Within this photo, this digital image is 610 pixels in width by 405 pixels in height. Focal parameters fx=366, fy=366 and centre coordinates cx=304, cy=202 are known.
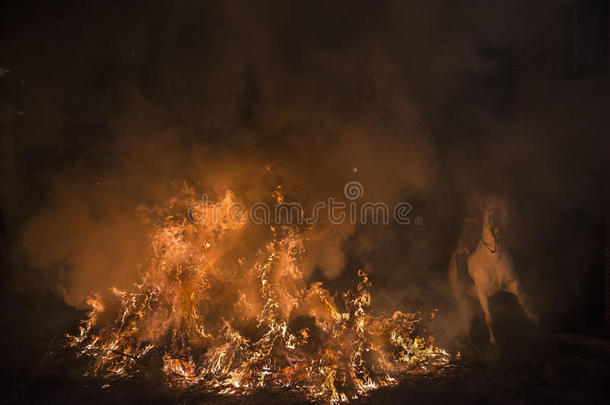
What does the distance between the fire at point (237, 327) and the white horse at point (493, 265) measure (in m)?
1.09

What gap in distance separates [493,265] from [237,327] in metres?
3.92

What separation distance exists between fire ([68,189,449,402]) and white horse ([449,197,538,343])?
42.7 inches

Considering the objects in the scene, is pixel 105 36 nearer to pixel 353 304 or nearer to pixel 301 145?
pixel 301 145

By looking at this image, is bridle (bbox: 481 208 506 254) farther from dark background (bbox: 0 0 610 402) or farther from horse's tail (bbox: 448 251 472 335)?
dark background (bbox: 0 0 610 402)

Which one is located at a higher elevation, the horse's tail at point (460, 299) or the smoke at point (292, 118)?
the smoke at point (292, 118)

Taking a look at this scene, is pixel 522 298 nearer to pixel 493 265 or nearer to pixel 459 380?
pixel 493 265

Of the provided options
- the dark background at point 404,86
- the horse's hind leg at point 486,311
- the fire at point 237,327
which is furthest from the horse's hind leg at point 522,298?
the fire at point 237,327

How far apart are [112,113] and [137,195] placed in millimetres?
2025

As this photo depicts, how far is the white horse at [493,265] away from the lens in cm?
531

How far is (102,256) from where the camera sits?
7.13m

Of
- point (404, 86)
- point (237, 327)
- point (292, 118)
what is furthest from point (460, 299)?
point (292, 118)

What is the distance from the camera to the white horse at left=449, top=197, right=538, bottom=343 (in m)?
5.31

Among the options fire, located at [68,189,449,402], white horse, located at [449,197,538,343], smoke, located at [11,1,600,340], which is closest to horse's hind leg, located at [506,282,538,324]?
white horse, located at [449,197,538,343]

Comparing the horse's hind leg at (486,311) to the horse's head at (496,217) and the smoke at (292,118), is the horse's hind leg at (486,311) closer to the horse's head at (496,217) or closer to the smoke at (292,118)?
the horse's head at (496,217)
